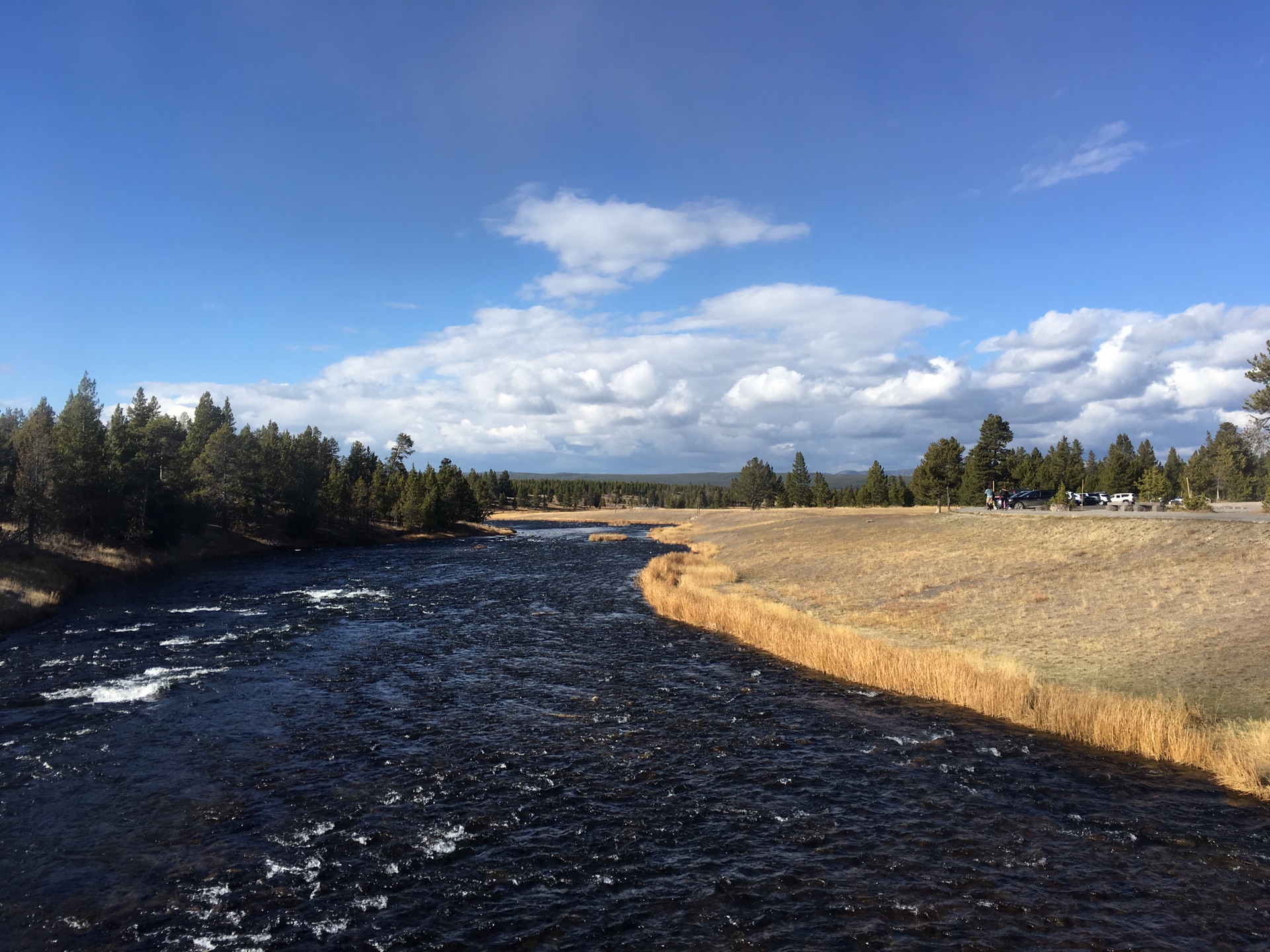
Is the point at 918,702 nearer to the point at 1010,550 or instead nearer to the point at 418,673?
the point at 418,673

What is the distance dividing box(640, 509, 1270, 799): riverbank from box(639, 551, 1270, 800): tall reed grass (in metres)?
0.05

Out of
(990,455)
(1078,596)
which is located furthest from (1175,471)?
(1078,596)

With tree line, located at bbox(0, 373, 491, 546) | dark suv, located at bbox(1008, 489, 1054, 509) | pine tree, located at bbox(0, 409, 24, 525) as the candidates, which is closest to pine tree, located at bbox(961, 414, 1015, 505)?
dark suv, located at bbox(1008, 489, 1054, 509)

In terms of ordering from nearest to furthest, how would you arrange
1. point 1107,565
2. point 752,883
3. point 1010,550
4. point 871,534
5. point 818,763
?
1. point 752,883
2. point 818,763
3. point 1107,565
4. point 1010,550
5. point 871,534

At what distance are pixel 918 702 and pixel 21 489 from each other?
5800 centimetres

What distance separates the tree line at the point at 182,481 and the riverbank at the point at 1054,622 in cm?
4667

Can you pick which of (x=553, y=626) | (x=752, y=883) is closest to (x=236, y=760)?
(x=752, y=883)

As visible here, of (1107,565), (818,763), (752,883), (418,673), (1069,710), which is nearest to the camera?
(752,883)

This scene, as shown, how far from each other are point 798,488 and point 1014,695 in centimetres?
15753

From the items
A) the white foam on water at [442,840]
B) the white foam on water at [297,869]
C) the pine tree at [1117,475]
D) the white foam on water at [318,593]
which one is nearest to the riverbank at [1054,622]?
the white foam on water at [442,840]

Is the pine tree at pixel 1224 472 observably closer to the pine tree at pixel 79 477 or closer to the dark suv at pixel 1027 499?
the dark suv at pixel 1027 499

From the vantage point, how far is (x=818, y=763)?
56.0 ft

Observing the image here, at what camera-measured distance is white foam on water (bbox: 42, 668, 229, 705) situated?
22.0m

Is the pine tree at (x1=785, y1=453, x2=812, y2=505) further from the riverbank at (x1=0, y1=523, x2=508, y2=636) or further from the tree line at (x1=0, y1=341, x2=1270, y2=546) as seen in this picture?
the riverbank at (x1=0, y1=523, x2=508, y2=636)
